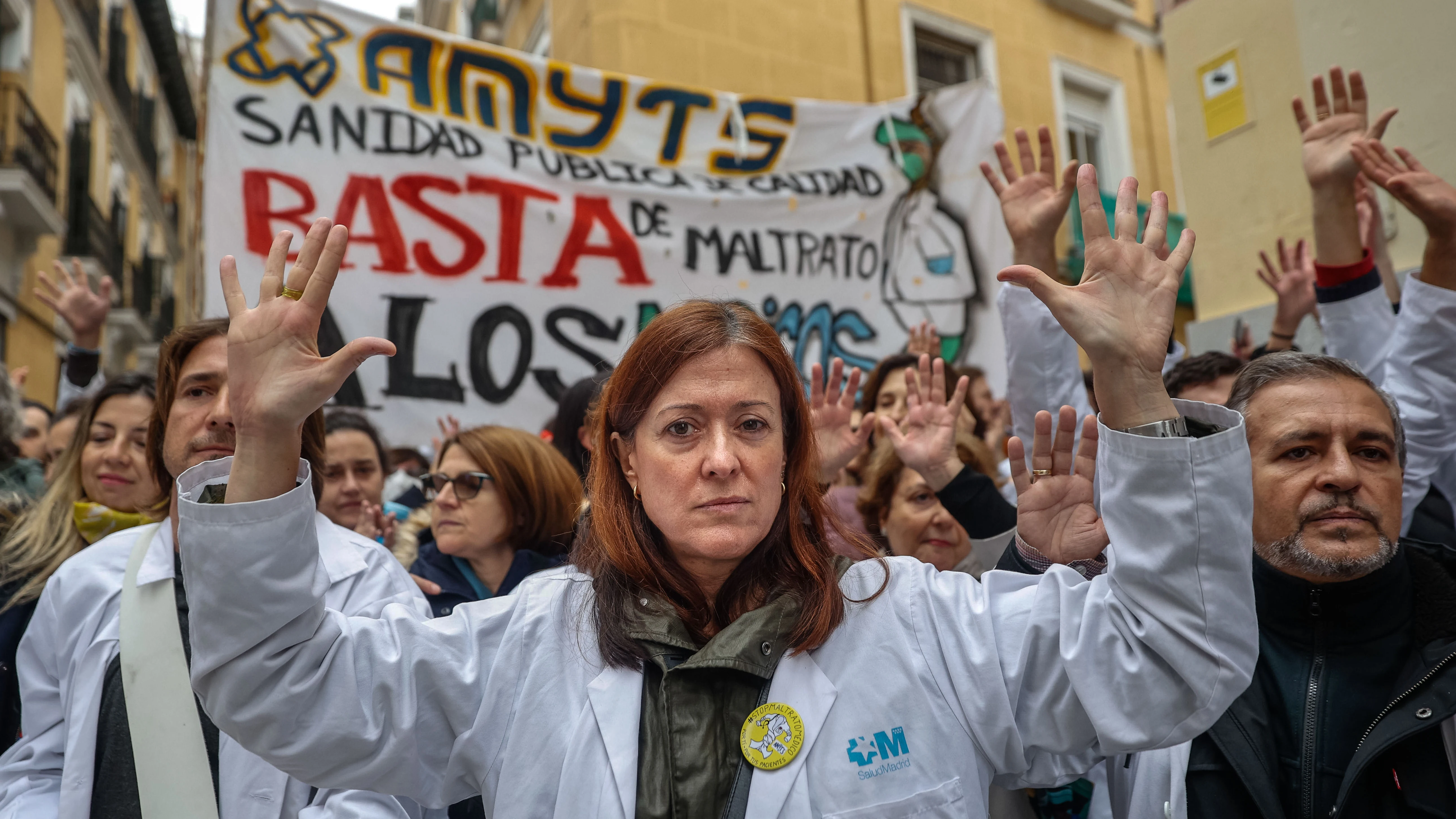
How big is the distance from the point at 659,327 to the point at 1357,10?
16.0 ft

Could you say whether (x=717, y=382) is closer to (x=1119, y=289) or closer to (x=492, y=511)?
(x=1119, y=289)

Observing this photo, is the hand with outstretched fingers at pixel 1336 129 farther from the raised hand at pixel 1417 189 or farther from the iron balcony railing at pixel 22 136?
the iron balcony railing at pixel 22 136

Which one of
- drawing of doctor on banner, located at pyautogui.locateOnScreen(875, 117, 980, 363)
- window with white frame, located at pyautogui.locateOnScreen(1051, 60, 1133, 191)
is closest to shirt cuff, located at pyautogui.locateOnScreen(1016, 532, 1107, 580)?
drawing of doctor on banner, located at pyautogui.locateOnScreen(875, 117, 980, 363)

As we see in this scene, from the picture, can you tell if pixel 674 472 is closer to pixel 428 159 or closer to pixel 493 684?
pixel 493 684

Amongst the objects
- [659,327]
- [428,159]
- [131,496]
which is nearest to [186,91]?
[428,159]

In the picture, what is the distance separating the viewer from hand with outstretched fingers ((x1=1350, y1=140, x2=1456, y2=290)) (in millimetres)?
2822

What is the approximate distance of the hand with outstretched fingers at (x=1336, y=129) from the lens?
311 cm

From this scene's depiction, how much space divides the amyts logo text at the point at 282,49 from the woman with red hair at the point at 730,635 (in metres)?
3.67

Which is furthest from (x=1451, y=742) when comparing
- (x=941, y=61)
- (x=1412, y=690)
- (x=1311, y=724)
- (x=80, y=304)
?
(x=941, y=61)

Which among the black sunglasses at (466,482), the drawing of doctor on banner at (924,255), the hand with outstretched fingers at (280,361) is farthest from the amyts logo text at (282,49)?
the hand with outstretched fingers at (280,361)

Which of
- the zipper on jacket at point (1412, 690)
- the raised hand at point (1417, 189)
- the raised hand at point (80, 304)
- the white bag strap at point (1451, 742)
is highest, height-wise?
the raised hand at point (80, 304)

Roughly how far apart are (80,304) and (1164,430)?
4047 mm

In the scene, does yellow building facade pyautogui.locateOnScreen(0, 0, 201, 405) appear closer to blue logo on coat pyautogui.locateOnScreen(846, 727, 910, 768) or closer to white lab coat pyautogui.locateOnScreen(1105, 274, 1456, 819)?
blue logo on coat pyautogui.locateOnScreen(846, 727, 910, 768)

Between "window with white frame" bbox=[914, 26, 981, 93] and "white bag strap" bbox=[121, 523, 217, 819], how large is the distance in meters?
8.62
